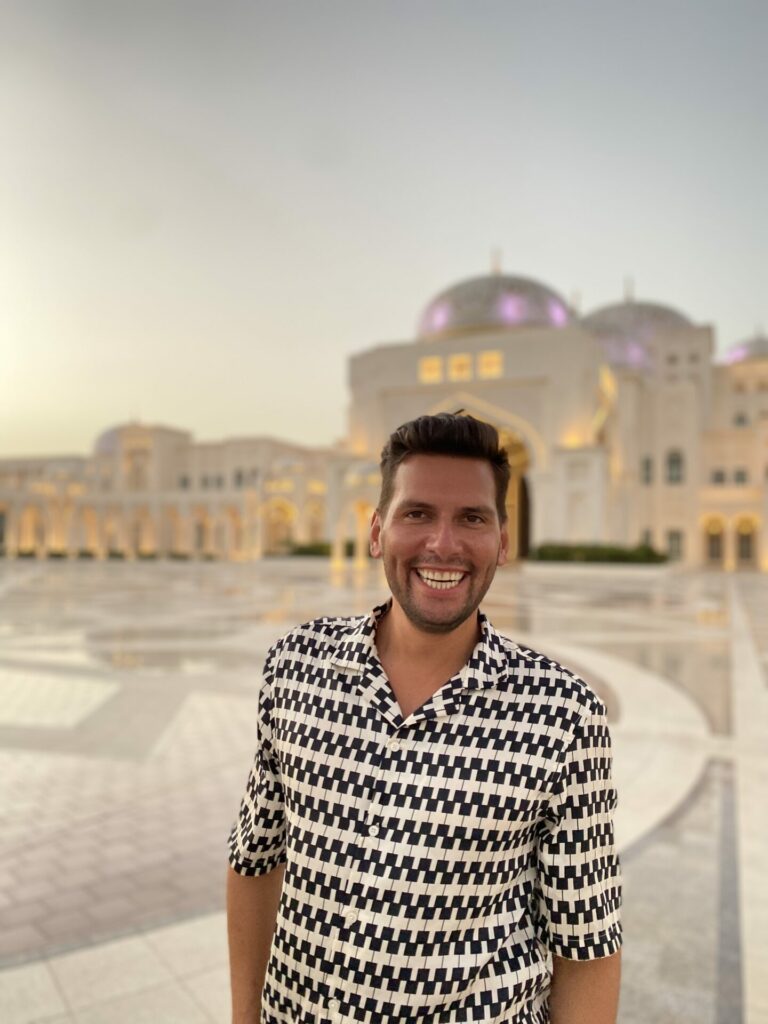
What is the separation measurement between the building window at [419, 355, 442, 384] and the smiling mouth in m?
32.5

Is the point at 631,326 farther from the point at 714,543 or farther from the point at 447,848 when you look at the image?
the point at 447,848

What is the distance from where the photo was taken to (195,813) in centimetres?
420

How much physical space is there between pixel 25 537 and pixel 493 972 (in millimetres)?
48969

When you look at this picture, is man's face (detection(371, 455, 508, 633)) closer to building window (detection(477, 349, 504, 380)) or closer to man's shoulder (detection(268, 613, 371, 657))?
man's shoulder (detection(268, 613, 371, 657))

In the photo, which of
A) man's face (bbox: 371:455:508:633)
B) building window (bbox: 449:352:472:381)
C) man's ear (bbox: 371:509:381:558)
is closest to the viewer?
man's face (bbox: 371:455:508:633)

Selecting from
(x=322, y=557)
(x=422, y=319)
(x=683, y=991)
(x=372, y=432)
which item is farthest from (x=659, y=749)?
(x=422, y=319)

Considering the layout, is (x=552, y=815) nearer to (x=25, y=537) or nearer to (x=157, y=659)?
(x=157, y=659)

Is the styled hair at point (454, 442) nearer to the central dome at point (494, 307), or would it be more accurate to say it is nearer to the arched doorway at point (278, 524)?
the arched doorway at point (278, 524)

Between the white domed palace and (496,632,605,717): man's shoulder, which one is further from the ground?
the white domed palace

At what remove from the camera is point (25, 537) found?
44750 mm

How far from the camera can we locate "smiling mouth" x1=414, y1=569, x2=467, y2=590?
1317mm

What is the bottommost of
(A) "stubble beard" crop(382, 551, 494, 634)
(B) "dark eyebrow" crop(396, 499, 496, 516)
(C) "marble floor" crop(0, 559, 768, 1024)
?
(C) "marble floor" crop(0, 559, 768, 1024)

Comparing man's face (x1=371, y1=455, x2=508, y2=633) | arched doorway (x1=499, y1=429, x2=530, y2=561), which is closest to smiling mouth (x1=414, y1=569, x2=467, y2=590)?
man's face (x1=371, y1=455, x2=508, y2=633)

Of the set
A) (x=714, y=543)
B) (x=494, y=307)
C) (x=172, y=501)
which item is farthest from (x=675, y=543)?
(x=172, y=501)
